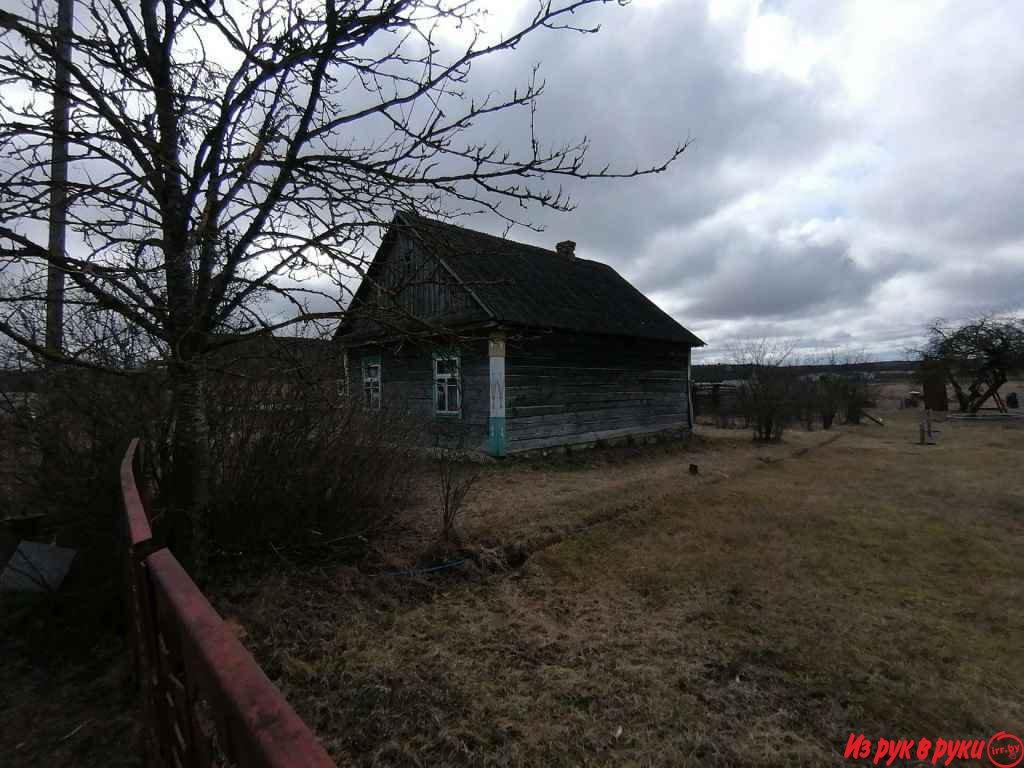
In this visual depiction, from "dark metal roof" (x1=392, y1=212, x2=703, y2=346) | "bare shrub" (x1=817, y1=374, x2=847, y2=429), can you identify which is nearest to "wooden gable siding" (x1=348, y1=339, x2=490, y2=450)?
"dark metal roof" (x1=392, y1=212, x2=703, y2=346)

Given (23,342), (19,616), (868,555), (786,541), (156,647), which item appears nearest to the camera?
(156,647)

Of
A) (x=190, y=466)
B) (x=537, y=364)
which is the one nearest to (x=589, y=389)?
(x=537, y=364)

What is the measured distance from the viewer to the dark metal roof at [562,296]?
11070 mm

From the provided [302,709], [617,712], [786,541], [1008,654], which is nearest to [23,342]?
[302,709]

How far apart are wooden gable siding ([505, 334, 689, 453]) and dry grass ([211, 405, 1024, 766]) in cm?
433

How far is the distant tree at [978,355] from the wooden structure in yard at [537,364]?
18.6 meters

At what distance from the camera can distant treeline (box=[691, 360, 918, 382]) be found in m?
28.1

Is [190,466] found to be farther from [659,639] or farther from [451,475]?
[451,475]

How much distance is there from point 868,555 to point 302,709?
5.69 m

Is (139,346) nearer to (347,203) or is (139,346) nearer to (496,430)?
(347,203)

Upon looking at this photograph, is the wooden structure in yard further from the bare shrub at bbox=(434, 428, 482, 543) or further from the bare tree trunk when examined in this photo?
the bare tree trunk

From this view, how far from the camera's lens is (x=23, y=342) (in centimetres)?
224

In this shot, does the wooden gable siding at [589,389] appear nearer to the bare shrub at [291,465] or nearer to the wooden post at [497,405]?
the wooden post at [497,405]

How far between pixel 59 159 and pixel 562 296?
11.9m
